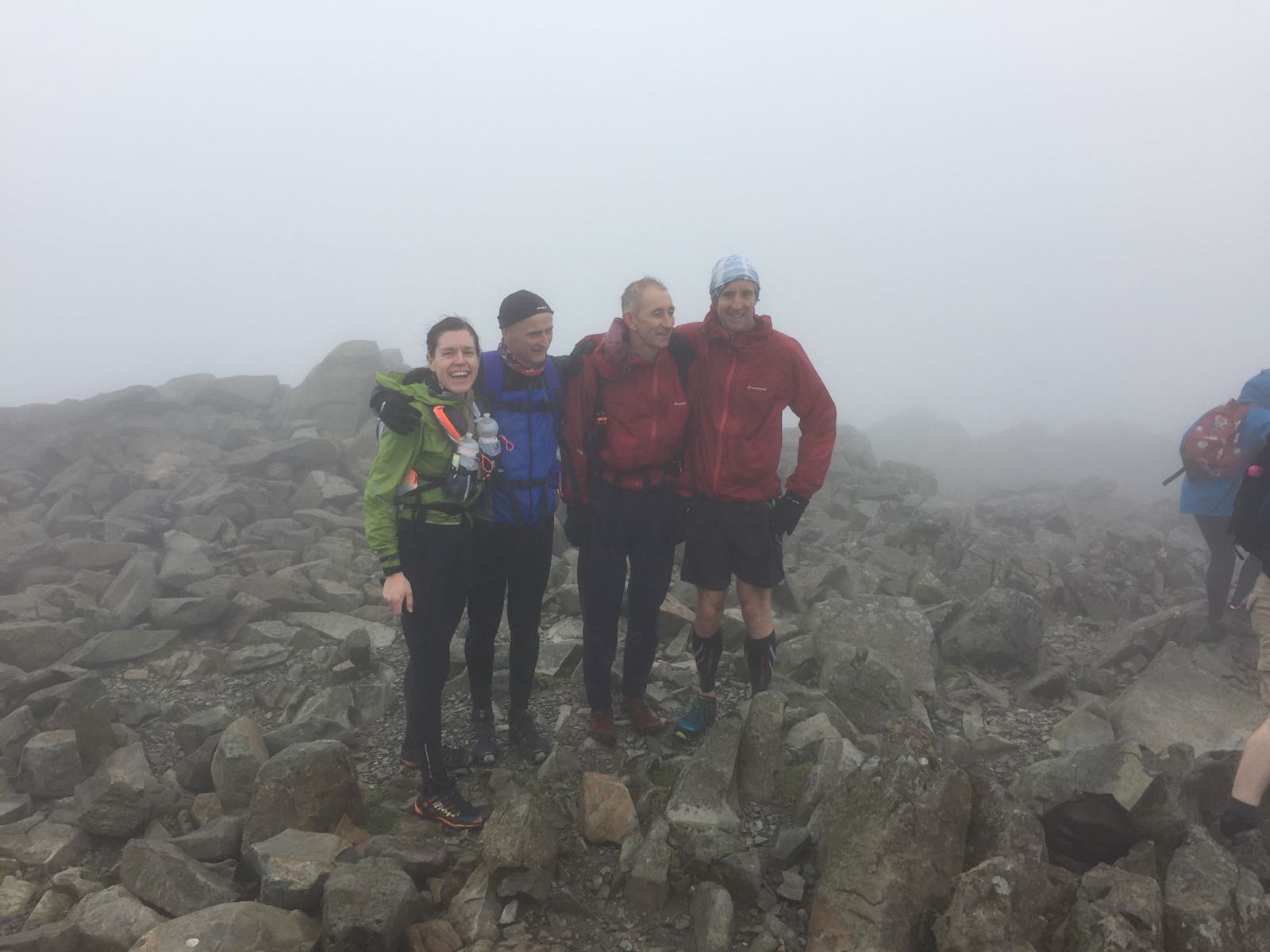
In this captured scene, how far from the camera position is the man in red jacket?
19.6 feet

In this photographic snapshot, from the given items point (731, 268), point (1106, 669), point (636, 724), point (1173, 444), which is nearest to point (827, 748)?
point (636, 724)

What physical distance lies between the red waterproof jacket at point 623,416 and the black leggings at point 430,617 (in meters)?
1.22

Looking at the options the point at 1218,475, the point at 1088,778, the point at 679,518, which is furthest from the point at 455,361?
the point at 1218,475

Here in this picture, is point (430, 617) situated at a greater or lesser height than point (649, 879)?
greater

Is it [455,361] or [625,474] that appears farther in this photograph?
[625,474]

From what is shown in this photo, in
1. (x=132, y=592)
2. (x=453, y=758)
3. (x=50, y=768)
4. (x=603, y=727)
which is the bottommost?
(x=50, y=768)

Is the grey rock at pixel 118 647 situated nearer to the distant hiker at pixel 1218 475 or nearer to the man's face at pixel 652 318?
the man's face at pixel 652 318

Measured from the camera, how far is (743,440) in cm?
607

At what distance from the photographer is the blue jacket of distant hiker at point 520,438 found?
220 inches

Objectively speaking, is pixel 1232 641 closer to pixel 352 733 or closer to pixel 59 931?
pixel 352 733

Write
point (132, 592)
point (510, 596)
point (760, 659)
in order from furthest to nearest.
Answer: point (132, 592), point (760, 659), point (510, 596)

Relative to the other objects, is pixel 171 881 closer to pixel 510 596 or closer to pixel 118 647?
pixel 510 596

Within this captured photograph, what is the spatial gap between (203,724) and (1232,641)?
1172 centimetres

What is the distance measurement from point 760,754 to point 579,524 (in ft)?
7.72
